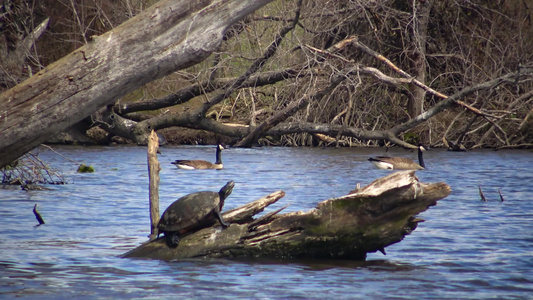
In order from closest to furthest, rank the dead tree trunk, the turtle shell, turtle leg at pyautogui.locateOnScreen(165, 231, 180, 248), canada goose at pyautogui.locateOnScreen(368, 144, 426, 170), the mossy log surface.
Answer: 1. the dead tree trunk
2. the mossy log surface
3. the turtle shell
4. turtle leg at pyautogui.locateOnScreen(165, 231, 180, 248)
5. canada goose at pyautogui.locateOnScreen(368, 144, 426, 170)

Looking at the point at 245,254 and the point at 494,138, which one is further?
the point at 494,138

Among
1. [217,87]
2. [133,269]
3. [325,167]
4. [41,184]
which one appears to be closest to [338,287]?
[133,269]

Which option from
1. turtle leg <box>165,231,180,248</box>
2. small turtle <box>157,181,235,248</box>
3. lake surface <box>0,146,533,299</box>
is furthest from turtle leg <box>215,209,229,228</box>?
turtle leg <box>165,231,180,248</box>

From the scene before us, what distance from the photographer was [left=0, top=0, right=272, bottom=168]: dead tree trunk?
21.0 feet

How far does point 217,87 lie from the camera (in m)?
20.3

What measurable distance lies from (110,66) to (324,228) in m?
2.76

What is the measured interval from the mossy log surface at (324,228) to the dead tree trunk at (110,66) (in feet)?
5.99

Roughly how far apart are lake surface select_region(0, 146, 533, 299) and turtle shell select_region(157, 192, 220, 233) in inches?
16.1

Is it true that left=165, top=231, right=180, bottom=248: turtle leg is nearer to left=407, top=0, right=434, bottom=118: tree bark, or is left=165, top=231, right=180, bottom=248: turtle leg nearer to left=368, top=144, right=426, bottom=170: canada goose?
left=368, top=144, right=426, bottom=170: canada goose

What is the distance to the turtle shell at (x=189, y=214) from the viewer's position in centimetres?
747

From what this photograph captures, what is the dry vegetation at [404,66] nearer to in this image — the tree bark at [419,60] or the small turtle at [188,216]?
the tree bark at [419,60]

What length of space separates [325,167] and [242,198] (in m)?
5.97

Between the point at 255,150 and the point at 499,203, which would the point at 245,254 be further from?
the point at 255,150

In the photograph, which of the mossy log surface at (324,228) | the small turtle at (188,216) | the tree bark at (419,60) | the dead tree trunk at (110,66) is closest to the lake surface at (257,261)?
the mossy log surface at (324,228)
